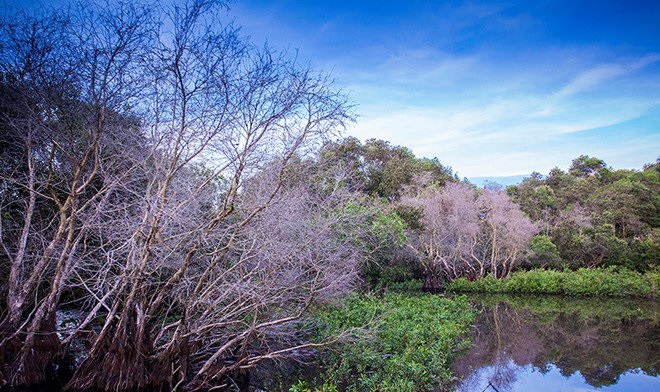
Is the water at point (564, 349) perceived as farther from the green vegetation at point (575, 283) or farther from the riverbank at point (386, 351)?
the green vegetation at point (575, 283)

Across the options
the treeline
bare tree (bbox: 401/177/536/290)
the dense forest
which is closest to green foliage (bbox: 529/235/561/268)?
the treeline

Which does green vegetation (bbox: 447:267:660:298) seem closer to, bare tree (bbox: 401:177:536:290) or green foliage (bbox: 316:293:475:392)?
bare tree (bbox: 401:177:536:290)

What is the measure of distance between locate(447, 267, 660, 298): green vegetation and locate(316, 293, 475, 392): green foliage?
1164 centimetres

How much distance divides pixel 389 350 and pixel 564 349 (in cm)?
566

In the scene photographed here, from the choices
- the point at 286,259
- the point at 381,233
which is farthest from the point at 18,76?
the point at 381,233

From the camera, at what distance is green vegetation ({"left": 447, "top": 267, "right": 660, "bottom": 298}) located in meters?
19.8

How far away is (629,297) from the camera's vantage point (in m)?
19.7

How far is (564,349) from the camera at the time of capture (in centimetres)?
1116

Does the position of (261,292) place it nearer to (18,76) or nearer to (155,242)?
(155,242)

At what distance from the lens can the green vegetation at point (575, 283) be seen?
1975 centimetres

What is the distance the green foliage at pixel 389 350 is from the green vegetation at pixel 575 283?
458 inches

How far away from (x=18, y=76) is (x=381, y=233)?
1035 centimetres

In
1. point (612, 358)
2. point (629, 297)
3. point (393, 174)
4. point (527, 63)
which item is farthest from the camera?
point (393, 174)

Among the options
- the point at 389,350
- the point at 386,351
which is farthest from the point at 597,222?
the point at 386,351
